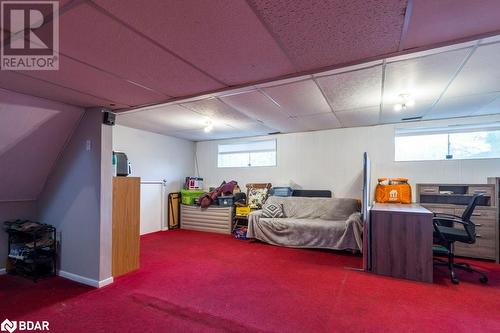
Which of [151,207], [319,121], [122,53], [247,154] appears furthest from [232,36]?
[151,207]

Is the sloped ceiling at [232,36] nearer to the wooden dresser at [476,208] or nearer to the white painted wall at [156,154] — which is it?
the white painted wall at [156,154]

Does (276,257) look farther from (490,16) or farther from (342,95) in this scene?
(490,16)

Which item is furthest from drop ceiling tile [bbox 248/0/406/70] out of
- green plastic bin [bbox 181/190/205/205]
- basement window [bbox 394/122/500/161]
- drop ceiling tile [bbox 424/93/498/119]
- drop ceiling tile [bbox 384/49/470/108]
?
green plastic bin [bbox 181/190/205/205]

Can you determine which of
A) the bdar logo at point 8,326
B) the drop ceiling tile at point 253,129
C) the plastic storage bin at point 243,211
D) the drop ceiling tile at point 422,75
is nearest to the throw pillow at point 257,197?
the plastic storage bin at point 243,211

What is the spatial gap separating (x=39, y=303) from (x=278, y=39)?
3.17m

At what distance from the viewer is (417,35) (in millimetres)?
1663

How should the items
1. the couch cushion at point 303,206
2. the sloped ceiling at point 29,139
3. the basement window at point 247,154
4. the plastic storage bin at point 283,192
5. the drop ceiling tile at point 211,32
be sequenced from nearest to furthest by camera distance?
the drop ceiling tile at point 211,32, the sloped ceiling at point 29,139, the couch cushion at point 303,206, the plastic storage bin at point 283,192, the basement window at point 247,154

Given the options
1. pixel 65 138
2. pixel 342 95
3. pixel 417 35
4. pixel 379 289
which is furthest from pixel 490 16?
pixel 65 138

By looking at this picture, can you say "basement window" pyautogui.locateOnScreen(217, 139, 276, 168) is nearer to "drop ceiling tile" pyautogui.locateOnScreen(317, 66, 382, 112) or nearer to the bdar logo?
"drop ceiling tile" pyautogui.locateOnScreen(317, 66, 382, 112)

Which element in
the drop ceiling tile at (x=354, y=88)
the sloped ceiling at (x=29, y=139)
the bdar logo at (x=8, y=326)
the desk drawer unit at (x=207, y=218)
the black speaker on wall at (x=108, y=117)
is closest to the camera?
the bdar logo at (x=8, y=326)

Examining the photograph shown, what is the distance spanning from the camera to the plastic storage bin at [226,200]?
573cm

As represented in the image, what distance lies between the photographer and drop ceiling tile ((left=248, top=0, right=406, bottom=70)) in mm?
1369

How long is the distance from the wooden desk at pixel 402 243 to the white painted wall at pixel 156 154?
4487mm

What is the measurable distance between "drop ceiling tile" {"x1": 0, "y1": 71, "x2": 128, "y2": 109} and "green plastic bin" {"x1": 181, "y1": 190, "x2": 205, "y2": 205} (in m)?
3.37
